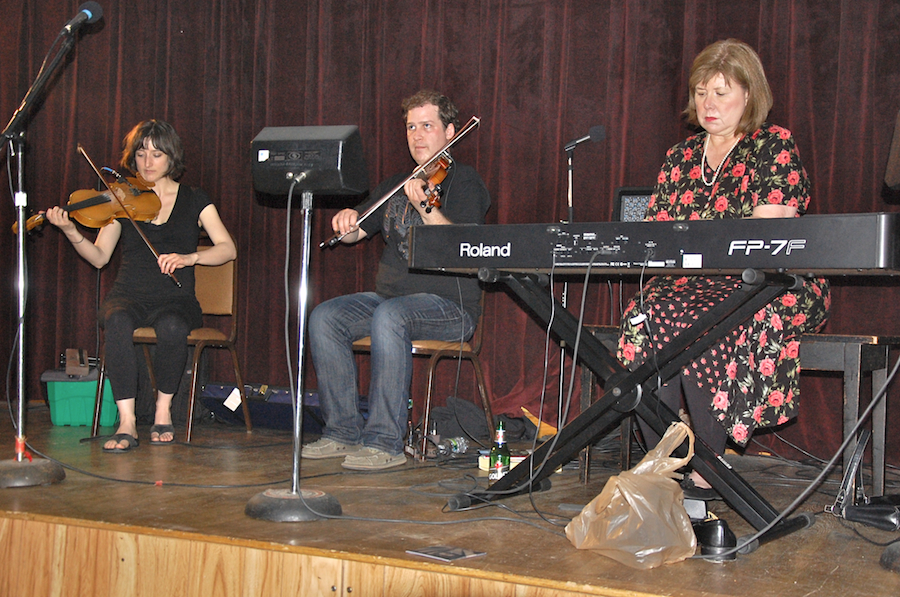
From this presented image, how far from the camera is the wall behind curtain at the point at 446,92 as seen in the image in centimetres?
286

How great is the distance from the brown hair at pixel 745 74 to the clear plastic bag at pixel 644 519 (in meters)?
0.94

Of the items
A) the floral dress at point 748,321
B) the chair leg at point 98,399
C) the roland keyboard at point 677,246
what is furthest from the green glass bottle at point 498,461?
the chair leg at point 98,399

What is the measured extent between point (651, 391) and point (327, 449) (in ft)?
3.94

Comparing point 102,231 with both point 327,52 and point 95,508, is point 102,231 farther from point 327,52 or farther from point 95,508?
point 95,508

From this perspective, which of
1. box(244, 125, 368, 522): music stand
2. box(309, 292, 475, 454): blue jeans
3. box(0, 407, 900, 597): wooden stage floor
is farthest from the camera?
box(309, 292, 475, 454): blue jeans

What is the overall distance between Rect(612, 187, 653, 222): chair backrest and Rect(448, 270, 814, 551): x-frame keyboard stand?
106cm

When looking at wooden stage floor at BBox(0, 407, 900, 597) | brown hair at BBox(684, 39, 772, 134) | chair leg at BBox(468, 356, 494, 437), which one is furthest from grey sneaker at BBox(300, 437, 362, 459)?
brown hair at BBox(684, 39, 772, 134)

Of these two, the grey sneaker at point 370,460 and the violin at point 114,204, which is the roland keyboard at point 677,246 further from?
the violin at point 114,204

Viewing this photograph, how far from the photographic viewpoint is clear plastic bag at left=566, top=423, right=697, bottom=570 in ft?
4.83

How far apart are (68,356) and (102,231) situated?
0.54m

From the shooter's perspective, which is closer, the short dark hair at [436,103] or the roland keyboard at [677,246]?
the roland keyboard at [677,246]

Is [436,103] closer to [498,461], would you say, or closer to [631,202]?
[631,202]

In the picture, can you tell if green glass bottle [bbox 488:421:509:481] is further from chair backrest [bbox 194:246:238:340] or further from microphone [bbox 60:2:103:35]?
microphone [bbox 60:2:103:35]

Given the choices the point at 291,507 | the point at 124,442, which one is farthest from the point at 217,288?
the point at 291,507
